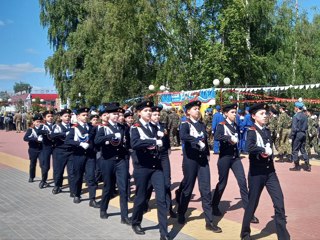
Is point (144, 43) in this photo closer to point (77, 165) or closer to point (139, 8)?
point (139, 8)

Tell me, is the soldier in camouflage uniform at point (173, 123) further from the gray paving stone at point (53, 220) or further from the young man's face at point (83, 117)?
the young man's face at point (83, 117)

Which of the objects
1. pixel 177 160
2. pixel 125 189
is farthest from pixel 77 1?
pixel 125 189

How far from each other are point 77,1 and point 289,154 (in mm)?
30495

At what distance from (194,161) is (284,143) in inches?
327

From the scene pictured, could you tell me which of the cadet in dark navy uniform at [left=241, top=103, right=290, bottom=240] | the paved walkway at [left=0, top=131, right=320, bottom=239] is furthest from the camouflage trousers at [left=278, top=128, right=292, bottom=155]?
the cadet in dark navy uniform at [left=241, top=103, right=290, bottom=240]

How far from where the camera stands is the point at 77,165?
8852 millimetres

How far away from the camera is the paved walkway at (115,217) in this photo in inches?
252

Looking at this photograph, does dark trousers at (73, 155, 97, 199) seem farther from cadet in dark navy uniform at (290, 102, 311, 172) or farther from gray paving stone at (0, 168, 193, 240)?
cadet in dark navy uniform at (290, 102, 311, 172)

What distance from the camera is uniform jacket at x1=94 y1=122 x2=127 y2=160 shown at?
7291mm

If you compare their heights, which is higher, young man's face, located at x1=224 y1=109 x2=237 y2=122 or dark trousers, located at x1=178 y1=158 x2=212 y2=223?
young man's face, located at x1=224 y1=109 x2=237 y2=122

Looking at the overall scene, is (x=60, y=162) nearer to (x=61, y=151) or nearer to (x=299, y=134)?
(x=61, y=151)

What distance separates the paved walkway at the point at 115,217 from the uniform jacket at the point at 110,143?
3.62 ft

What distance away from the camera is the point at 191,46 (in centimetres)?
3027

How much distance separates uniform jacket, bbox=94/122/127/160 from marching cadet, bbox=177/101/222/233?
1.15 meters
